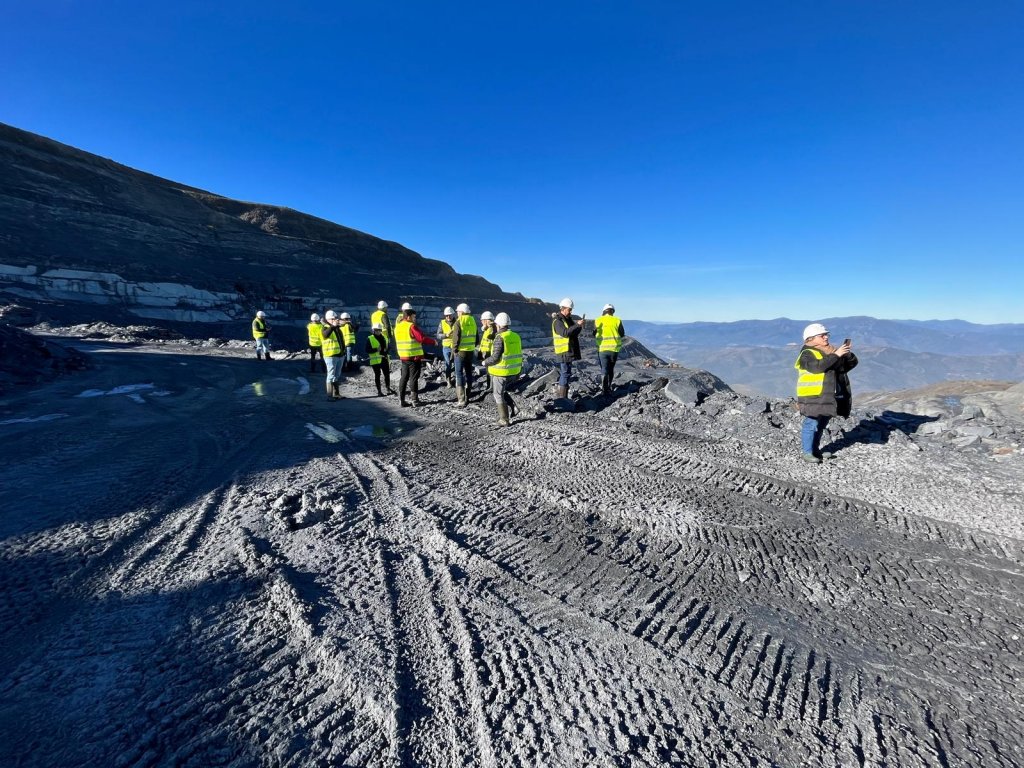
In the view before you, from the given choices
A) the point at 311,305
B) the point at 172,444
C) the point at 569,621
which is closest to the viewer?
the point at 569,621

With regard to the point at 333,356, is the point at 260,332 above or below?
above

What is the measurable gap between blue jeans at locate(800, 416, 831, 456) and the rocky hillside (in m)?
30.1

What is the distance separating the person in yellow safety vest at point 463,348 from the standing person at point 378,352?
206 centimetres

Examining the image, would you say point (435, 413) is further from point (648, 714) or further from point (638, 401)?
point (648, 714)

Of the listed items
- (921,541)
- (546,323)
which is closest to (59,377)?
(921,541)

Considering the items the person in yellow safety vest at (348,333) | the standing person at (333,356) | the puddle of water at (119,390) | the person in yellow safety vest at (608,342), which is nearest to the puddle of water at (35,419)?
the puddle of water at (119,390)

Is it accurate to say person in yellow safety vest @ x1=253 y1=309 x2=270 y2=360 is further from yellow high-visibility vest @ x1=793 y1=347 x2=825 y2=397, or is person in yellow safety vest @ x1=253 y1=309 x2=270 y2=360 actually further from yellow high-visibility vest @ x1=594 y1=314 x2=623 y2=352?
yellow high-visibility vest @ x1=793 y1=347 x2=825 y2=397

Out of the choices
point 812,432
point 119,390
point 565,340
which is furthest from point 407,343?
point 812,432

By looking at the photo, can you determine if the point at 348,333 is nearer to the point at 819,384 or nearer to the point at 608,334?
the point at 608,334

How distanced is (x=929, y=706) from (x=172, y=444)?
7.80 metres

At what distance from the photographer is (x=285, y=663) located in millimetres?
2346

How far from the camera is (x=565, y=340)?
8258mm

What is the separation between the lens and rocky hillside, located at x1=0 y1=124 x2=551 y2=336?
76.4 ft

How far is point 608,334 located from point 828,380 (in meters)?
4.24
